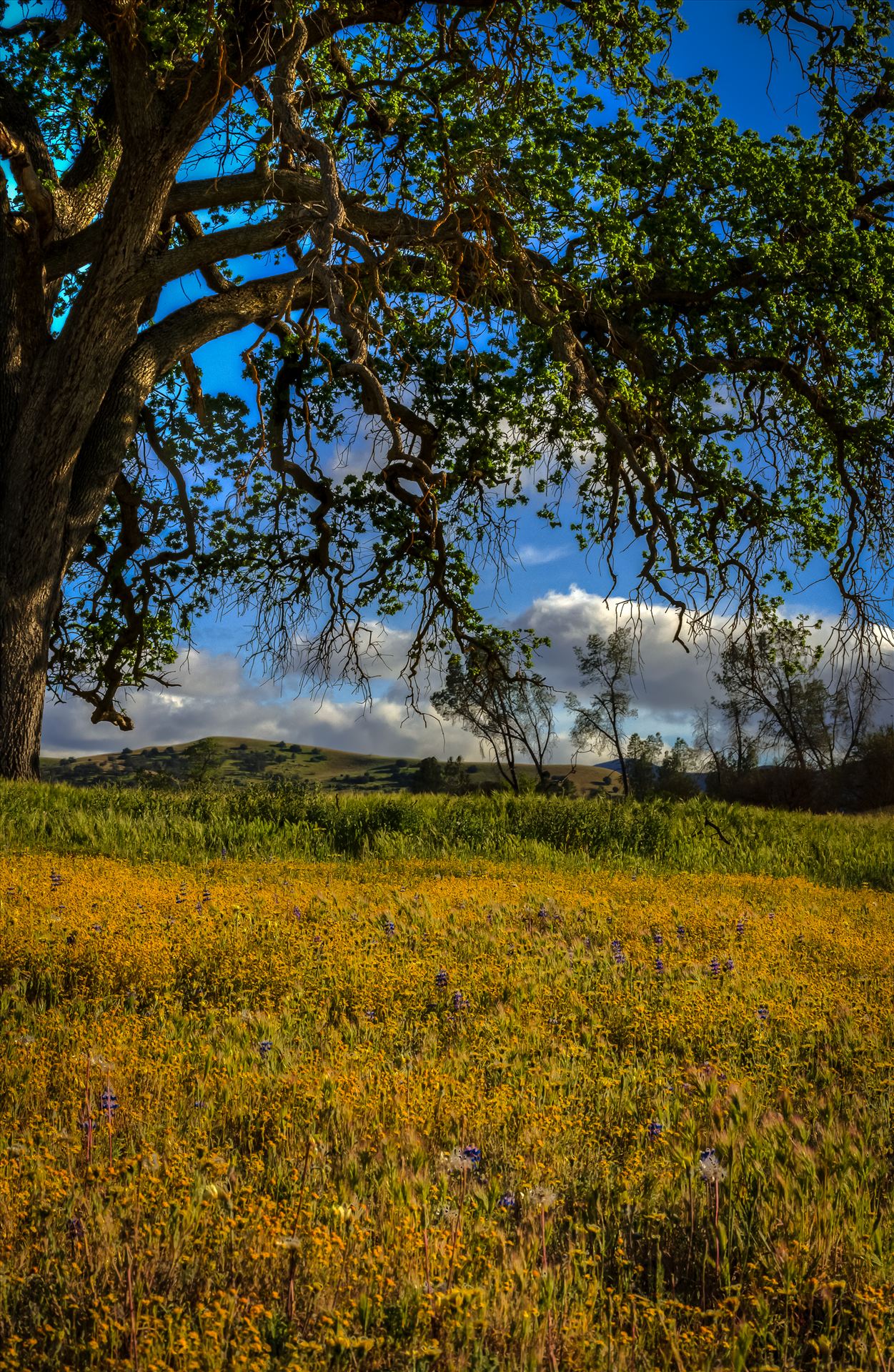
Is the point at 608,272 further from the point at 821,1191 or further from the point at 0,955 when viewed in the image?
the point at 821,1191

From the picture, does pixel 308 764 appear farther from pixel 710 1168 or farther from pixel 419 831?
pixel 710 1168

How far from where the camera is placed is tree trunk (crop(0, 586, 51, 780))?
43.3 feet

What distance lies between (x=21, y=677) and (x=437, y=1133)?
37.6ft

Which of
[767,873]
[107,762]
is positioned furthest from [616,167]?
[107,762]

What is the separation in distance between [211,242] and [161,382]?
18.7 ft

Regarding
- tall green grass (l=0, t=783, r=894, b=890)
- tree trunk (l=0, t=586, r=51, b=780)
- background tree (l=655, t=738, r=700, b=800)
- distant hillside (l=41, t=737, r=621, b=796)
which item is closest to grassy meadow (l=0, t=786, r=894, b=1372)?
tall green grass (l=0, t=783, r=894, b=890)

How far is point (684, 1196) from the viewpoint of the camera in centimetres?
317

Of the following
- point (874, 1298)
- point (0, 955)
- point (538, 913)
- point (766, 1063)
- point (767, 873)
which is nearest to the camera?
point (874, 1298)

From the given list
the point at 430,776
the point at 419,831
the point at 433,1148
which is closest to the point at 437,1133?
the point at 433,1148

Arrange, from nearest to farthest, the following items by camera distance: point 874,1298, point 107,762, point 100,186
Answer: point 874,1298
point 100,186
point 107,762

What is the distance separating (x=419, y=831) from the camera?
40.5 feet

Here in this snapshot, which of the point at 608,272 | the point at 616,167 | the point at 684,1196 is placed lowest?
the point at 684,1196

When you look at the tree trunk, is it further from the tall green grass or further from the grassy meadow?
the grassy meadow

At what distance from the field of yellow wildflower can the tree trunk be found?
748 centimetres
